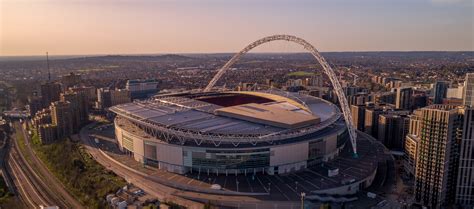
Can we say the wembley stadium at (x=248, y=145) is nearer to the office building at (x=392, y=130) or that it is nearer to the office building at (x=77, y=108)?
the office building at (x=392, y=130)

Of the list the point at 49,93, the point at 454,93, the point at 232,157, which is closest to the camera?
the point at 232,157

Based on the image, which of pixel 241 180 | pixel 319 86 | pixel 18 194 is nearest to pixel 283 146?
pixel 241 180

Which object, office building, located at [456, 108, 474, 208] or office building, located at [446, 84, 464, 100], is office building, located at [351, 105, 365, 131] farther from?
office building, located at [446, 84, 464, 100]

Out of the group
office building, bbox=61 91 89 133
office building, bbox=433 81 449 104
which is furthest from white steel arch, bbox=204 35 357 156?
office building, bbox=433 81 449 104

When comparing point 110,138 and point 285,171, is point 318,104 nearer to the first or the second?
point 285,171

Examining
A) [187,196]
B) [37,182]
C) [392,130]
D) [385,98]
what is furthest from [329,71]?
[37,182]

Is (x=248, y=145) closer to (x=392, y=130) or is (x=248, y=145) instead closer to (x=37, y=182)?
(x=37, y=182)
